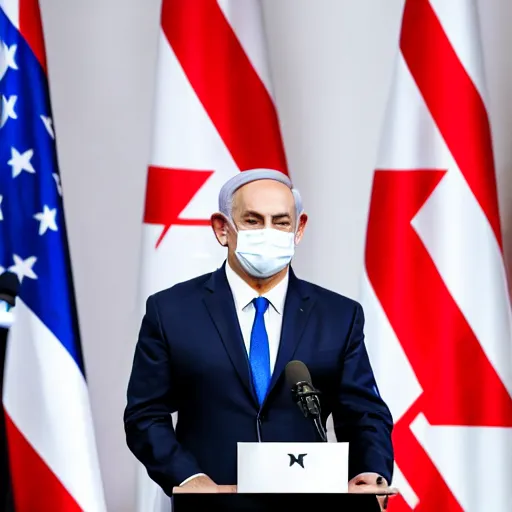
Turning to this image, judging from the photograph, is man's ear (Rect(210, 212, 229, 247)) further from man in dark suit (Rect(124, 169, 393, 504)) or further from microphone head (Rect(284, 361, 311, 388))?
microphone head (Rect(284, 361, 311, 388))

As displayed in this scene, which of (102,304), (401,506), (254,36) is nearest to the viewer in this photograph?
(401,506)

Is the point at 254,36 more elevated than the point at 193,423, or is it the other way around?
the point at 254,36

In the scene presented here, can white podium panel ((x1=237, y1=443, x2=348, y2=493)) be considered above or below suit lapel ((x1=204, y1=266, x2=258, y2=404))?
below

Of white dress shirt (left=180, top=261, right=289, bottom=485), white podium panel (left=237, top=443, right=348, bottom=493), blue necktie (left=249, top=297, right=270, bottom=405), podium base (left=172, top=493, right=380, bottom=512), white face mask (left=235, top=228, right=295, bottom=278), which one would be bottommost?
podium base (left=172, top=493, right=380, bottom=512)

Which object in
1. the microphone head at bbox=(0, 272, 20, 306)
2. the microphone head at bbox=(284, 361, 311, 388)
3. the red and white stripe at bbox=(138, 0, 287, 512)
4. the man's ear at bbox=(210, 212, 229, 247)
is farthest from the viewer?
the red and white stripe at bbox=(138, 0, 287, 512)

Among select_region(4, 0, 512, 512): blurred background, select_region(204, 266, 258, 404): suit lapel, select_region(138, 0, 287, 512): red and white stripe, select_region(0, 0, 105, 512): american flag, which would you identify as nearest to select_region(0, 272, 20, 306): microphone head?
select_region(204, 266, 258, 404): suit lapel

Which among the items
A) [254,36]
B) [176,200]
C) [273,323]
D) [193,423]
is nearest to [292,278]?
[273,323]

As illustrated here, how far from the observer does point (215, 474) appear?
7.20 ft

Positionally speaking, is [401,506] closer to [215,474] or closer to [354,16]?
[215,474]

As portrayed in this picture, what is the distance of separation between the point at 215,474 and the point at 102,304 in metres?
1.81

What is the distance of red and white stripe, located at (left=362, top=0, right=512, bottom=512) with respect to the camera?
130 inches

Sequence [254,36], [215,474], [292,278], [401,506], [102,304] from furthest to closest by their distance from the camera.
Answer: [102,304]
[254,36]
[401,506]
[292,278]
[215,474]

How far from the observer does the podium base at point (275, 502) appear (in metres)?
1.84

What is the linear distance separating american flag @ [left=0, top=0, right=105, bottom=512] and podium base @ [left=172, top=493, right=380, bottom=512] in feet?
4.77
